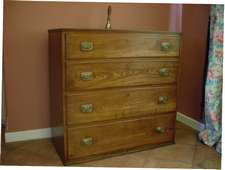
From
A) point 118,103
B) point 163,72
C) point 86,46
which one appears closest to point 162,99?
point 163,72

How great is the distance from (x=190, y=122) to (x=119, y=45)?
3.92 ft

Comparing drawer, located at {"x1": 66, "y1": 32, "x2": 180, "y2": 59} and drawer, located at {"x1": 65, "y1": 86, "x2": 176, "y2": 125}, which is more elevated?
drawer, located at {"x1": 66, "y1": 32, "x2": 180, "y2": 59}

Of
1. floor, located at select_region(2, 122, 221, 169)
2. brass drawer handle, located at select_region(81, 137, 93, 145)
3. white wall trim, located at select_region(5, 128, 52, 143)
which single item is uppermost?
brass drawer handle, located at select_region(81, 137, 93, 145)

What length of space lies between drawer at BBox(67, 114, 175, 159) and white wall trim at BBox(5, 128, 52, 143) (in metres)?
0.52

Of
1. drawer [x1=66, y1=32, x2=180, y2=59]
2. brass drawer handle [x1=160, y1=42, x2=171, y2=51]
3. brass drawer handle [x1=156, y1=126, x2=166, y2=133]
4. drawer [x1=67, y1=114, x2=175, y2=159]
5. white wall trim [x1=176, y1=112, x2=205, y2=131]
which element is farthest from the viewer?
→ white wall trim [x1=176, y1=112, x2=205, y2=131]

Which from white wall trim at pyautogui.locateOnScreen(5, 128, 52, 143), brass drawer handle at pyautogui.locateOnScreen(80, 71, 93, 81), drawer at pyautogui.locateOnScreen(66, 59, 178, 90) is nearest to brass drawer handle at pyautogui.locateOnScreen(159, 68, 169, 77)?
drawer at pyautogui.locateOnScreen(66, 59, 178, 90)

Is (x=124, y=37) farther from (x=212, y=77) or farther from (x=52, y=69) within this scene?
(x=212, y=77)

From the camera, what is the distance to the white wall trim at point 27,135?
2.04 metres

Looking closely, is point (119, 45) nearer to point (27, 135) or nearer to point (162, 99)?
point (162, 99)

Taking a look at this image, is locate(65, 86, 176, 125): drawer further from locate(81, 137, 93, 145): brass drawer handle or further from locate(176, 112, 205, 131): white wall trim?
locate(176, 112, 205, 131): white wall trim

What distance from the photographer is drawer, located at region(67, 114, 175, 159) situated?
1707mm

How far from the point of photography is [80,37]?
158 cm

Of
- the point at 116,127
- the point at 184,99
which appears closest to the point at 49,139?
the point at 116,127

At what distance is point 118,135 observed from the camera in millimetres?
1813
